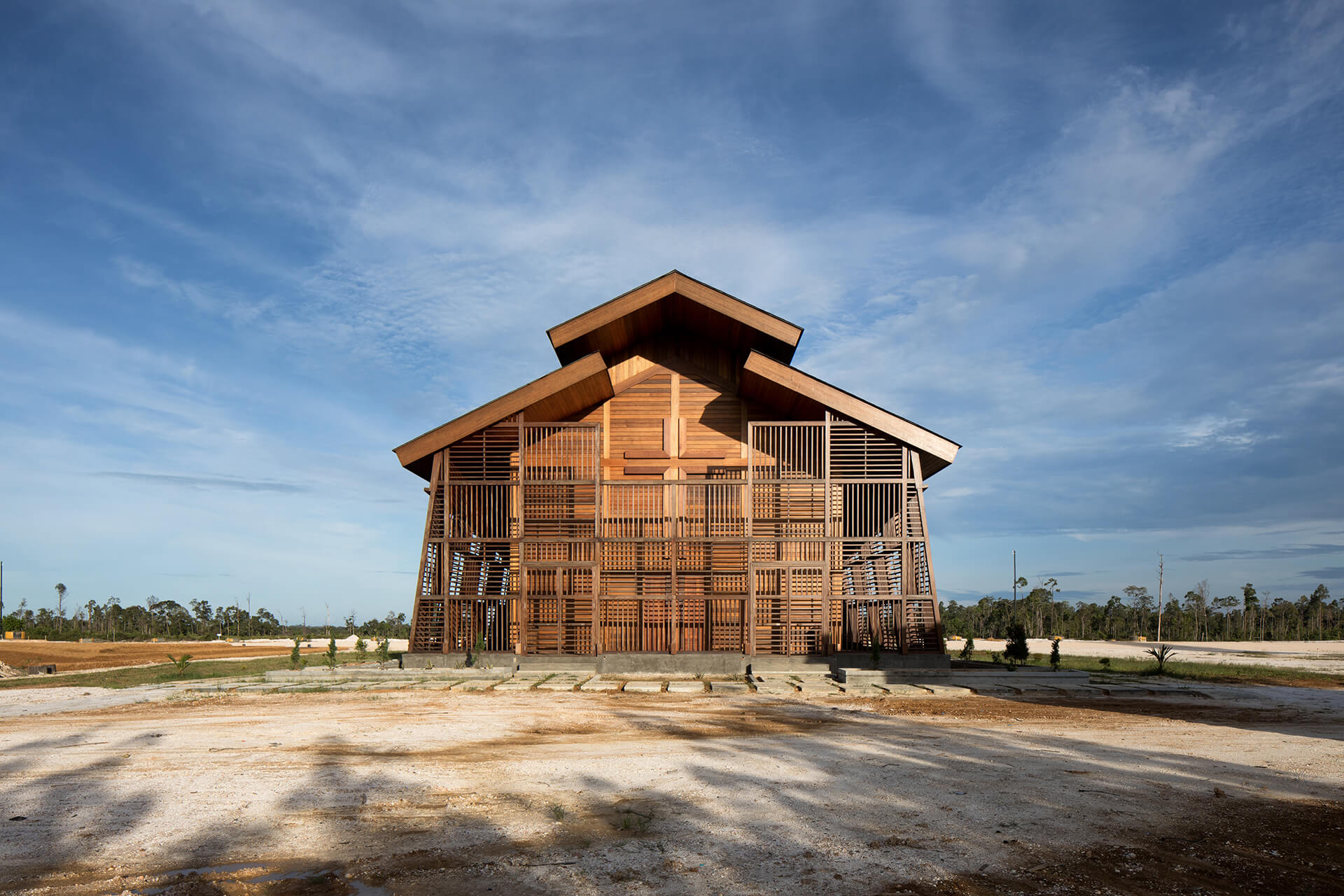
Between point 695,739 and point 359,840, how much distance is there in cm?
484

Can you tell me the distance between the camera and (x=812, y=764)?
8.02 meters

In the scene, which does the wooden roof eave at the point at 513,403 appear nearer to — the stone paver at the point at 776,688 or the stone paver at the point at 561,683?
the stone paver at the point at 561,683

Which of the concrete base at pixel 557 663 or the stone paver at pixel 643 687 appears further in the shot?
the concrete base at pixel 557 663

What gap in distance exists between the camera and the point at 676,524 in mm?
20562

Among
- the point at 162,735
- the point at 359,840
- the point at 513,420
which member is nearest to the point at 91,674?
the point at 513,420

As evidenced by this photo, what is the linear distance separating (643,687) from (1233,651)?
40.5 meters

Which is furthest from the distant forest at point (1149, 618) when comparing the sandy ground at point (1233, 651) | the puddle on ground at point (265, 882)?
the puddle on ground at point (265, 882)

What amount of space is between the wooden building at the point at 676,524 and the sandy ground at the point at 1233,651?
16106mm

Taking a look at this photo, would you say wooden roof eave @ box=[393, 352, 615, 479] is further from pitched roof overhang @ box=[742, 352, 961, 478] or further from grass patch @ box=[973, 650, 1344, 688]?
grass patch @ box=[973, 650, 1344, 688]

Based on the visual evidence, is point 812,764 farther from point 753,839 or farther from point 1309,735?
point 1309,735

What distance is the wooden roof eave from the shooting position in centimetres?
2033

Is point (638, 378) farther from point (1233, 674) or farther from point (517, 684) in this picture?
point (1233, 674)

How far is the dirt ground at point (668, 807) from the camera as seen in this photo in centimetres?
488

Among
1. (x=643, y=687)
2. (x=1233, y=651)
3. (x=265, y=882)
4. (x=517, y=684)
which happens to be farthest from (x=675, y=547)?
(x=1233, y=651)
